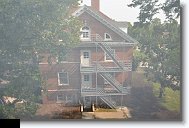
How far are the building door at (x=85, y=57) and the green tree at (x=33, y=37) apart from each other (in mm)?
104

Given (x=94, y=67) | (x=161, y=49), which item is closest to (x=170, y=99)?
(x=161, y=49)

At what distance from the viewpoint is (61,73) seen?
2.40m

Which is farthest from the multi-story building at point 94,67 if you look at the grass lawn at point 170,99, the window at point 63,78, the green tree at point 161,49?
the grass lawn at point 170,99

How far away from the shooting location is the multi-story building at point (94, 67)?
2389 mm

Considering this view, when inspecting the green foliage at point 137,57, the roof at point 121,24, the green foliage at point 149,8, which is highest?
the green foliage at point 149,8

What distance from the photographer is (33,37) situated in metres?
2.40

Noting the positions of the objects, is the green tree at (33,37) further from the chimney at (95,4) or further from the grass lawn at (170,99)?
the grass lawn at (170,99)

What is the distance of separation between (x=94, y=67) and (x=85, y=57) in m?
0.10

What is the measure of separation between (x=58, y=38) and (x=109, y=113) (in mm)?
694

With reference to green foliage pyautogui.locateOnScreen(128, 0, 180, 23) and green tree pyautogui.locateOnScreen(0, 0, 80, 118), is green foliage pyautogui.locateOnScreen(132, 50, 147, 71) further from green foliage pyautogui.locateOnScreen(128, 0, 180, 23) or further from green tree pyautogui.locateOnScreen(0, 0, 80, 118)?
green tree pyautogui.locateOnScreen(0, 0, 80, 118)

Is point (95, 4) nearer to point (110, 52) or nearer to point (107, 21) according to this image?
point (107, 21)

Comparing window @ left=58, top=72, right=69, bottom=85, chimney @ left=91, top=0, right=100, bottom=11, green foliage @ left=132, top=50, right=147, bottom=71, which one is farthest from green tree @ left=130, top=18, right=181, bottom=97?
window @ left=58, top=72, right=69, bottom=85

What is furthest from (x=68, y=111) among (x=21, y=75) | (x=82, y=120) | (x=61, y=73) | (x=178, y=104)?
(x=178, y=104)

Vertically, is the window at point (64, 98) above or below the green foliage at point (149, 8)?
below
